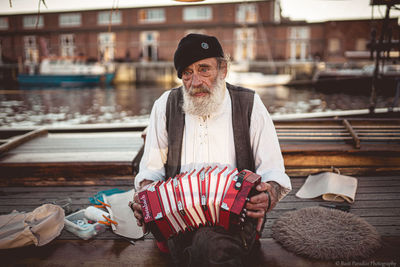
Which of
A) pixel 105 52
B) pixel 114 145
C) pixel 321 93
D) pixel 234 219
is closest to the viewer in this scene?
pixel 234 219

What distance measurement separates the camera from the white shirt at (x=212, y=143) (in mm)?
2164

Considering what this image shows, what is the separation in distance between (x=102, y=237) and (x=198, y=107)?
55.5 inches

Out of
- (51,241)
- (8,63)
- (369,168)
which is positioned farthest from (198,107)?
(8,63)

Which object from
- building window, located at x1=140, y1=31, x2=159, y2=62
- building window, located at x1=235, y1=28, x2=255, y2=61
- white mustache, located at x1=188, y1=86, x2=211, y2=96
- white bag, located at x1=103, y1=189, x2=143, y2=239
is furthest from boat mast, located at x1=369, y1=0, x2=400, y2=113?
A: building window, located at x1=140, y1=31, x2=159, y2=62

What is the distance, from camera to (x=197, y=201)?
1867 millimetres

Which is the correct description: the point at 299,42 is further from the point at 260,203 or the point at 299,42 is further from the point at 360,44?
Result: the point at 260,203

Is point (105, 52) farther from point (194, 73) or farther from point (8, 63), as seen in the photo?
point (194, 73)

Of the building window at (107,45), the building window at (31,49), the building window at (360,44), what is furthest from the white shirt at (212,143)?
the building window at (31,49)

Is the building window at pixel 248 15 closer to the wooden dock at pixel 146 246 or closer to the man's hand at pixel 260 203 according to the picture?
the wooden dock at pixel 146 246

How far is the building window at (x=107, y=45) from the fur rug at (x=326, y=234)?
33742mm

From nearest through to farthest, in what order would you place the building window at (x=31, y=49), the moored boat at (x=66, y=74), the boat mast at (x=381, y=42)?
1. the boat mast at (x=381, y=42)
2. the moored boat at (x=66, y=74)
3. the building window at (x=31, y=49)

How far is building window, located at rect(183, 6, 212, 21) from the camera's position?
104ft

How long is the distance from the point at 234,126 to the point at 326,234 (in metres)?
1.16

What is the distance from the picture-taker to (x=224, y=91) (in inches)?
90.5
